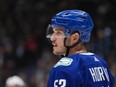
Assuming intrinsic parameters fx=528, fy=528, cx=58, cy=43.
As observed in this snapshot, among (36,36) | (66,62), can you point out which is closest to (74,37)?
(66,62)

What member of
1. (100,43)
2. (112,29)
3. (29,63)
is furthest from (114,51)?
(29,63)

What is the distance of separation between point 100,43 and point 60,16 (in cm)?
656

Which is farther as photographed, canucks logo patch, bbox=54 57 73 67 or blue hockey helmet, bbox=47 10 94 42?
blue hockey helmet, bbox=47 10 94 42

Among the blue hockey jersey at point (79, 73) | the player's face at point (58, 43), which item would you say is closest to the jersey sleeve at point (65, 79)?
the blue hockey jersey at point (79, 73)

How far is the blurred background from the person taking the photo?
1087cm

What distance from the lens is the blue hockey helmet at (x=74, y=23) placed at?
4.03 metres

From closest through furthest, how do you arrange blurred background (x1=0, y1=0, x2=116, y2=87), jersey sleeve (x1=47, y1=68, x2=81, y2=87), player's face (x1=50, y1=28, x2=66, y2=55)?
jersey sleeve (x1=47, y1=68, x2=81, y2=87) < player's face (x1=50, y1=28, x2=66, y2=55) < blurred background (x1=0, y1=0, x2=116, y2=87)

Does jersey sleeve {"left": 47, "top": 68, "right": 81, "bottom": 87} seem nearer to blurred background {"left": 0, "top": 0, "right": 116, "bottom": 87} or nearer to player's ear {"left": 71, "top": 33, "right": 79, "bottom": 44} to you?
player's ear {"left": 71, "top": 33, "right": 79, "bottom": 44}

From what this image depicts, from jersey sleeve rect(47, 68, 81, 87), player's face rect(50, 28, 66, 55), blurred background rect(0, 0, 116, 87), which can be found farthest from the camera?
blurred background rect(0, 0, 116, 87)

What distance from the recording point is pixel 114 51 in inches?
424

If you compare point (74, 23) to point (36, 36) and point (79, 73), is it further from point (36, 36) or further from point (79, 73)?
point (36, 36)

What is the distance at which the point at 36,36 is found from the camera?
1309 centimetres

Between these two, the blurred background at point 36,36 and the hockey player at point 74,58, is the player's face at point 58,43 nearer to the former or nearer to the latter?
the hockey player at point 74,58

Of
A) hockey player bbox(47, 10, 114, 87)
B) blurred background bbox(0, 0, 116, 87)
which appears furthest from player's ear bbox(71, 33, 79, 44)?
blurred background bbox(0, 0, 116, 87)
